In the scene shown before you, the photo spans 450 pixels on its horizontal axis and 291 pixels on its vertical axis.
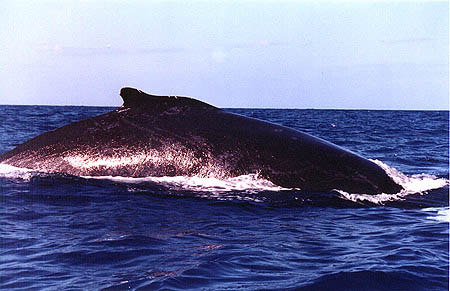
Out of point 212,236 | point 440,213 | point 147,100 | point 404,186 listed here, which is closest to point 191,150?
point 147,100

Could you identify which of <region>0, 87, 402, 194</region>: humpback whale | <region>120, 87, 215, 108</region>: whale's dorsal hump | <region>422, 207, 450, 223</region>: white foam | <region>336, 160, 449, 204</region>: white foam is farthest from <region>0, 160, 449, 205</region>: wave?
<region>120, 87, 215, 108</region>: whale's dorsal hump

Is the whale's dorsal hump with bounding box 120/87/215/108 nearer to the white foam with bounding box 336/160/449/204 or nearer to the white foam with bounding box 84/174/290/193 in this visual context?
the white foam with bounding box 84/174/290/193

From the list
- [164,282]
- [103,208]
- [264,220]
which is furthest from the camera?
[103,208]

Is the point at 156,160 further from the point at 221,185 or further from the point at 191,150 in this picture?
the point at 221,185

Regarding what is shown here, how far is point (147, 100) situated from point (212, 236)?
162 inches

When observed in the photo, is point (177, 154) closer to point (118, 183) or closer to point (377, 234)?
point (118, 183)

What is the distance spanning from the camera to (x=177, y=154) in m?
9.42

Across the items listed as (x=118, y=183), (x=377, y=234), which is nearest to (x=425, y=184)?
(x=377, y=234)

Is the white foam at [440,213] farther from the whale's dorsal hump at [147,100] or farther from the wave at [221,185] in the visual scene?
the whale's dorsal hump at [147,100]

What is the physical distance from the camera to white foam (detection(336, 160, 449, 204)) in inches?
344

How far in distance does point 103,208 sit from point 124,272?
2788 millimetres

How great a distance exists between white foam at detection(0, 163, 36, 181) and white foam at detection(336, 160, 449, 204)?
17.2 feet

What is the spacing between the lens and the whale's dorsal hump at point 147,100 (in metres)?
9.77

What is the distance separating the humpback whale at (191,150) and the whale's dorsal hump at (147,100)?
0.02 metres
